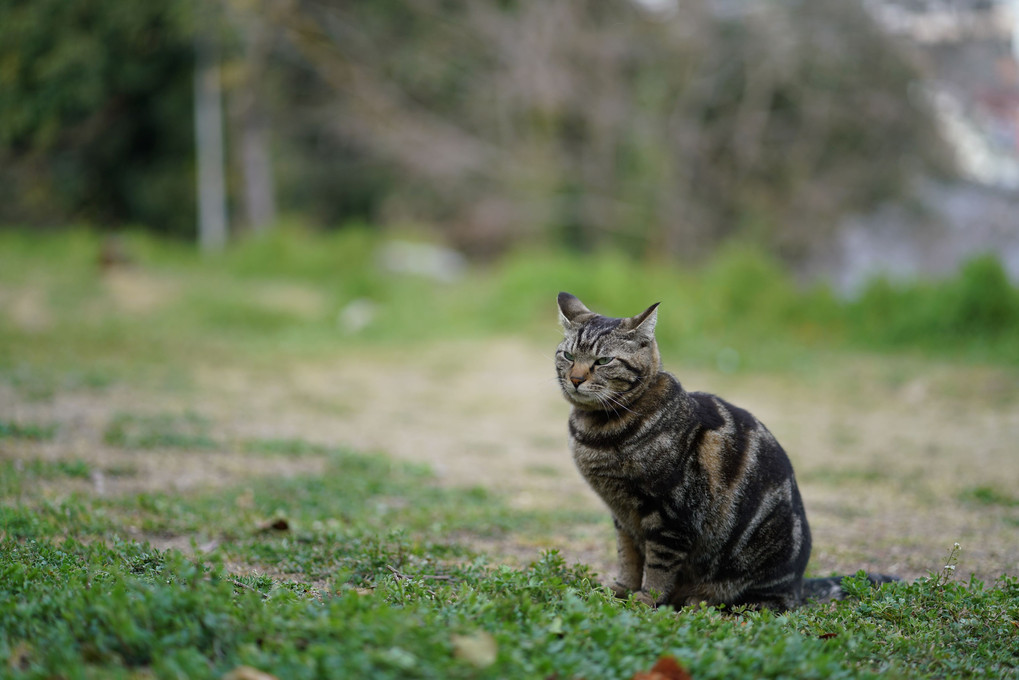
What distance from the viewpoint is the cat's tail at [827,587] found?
3.61 meters

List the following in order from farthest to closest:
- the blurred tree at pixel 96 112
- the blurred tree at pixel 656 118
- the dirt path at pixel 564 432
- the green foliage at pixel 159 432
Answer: the blurred tree at pixel 656 118, the blurred tree at pixel 96 112, the green foliage at pixel 159 432, the dirt path at pixel 564 432

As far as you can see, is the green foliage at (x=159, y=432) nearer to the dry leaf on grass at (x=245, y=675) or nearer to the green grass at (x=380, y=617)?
the green grass at (x=380, y=617)

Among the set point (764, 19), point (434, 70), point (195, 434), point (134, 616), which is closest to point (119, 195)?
point (434, 70)

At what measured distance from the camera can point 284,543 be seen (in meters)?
3.91

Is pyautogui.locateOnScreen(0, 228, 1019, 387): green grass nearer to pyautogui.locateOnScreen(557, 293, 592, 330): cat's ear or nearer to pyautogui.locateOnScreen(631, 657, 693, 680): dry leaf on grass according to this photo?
pyautogui.locateOnScreen(557, 293, 592, 330): cat's ear

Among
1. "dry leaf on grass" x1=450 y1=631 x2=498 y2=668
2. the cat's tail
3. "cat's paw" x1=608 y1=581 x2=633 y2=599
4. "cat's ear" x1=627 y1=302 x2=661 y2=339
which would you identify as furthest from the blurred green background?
"dry leaf on grass" x1=450 y1=631 x2=498 y2=668

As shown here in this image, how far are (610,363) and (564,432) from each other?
4.53m

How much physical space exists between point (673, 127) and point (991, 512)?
13.1 metres

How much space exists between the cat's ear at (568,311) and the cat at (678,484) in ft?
0.58

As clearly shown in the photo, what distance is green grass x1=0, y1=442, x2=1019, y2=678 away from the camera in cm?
231

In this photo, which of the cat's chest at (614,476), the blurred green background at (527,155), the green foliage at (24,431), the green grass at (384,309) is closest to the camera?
the cat's chest at (614,476)

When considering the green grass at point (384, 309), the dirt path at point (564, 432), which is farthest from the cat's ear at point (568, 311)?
the green grass at point (384, 309)

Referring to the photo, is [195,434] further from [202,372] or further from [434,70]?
[434,70]

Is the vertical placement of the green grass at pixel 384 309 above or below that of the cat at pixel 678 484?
above
